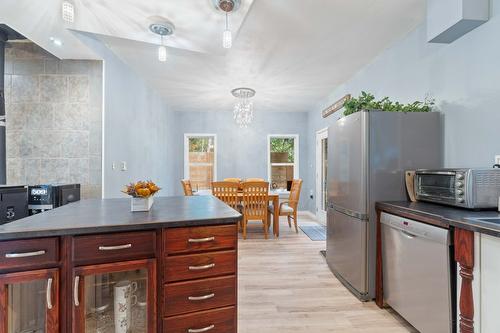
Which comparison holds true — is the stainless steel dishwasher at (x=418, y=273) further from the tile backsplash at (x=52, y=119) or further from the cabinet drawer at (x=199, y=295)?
the tile backsplash at (x=52, y=119)

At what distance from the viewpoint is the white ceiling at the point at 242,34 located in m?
2.08

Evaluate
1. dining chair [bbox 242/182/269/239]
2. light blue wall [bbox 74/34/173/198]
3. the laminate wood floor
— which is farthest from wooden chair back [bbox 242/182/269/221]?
light blue wall [bbox 74/34/173/198]

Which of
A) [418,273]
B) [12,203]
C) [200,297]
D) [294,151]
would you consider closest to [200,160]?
[294,151]

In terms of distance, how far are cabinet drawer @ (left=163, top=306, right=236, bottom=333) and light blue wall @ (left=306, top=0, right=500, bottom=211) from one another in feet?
7.06

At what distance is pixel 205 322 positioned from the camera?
53.5 inches

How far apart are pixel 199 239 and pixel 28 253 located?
0.77 meters

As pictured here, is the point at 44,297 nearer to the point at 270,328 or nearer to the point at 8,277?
the point at 8,277

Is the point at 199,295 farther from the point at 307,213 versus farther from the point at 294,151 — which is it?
the point at 294,151

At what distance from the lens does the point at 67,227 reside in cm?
117

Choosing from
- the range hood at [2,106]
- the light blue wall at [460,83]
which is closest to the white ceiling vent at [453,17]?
the light blue wall at [460,83]

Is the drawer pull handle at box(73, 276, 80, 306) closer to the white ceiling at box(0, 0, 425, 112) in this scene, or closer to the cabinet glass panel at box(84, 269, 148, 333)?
the cabinet glass panel at box(84, 269, 148, 333)

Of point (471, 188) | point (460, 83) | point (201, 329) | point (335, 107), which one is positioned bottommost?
point (201, 329)

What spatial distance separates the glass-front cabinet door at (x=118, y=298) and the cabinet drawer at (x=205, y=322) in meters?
0.10

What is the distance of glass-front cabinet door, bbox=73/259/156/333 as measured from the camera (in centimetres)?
122
